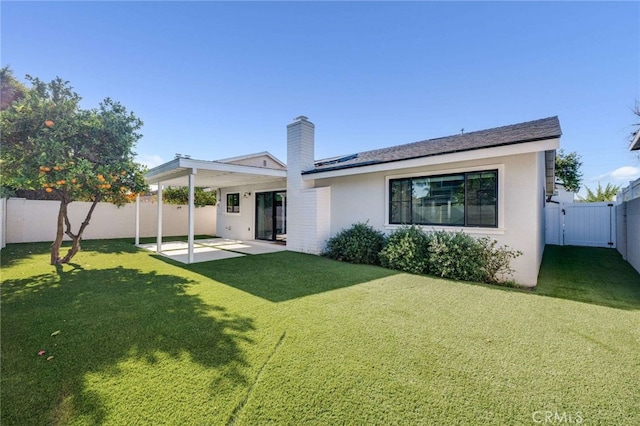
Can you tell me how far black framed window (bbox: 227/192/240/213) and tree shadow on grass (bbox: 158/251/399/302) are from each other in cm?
647

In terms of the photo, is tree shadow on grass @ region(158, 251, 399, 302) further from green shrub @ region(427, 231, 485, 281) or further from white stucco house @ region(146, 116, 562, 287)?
white stucco house @ region(146, 116, 562, 287)

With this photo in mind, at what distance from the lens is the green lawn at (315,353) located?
2297mm

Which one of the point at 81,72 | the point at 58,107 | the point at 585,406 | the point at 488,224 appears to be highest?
the point at 81,72

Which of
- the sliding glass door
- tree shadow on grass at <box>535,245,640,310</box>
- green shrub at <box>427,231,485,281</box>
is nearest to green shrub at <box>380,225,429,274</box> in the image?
green shrub at <box>427,231,485,281</box>

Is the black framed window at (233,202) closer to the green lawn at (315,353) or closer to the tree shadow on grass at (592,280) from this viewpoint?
the green lawn at (315,353)

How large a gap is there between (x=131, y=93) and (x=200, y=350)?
1063 centimetres

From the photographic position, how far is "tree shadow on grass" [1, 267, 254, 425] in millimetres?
2404

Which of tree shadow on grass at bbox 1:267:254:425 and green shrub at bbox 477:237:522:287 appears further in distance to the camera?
green shrub at bbox 477:237:522:287

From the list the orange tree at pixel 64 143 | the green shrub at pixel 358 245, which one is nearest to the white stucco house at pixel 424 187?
the green shrub at pixel 358 245

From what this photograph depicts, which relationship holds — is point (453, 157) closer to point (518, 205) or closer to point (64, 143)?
point (518, 205)

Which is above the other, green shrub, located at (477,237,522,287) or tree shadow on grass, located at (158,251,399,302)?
green shrub, located at (477,237,522,287)

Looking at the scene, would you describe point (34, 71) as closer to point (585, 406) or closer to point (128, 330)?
point (128, 330)

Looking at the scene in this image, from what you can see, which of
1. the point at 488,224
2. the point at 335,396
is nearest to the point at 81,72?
the point at 335,396

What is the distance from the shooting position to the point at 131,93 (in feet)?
32.9
